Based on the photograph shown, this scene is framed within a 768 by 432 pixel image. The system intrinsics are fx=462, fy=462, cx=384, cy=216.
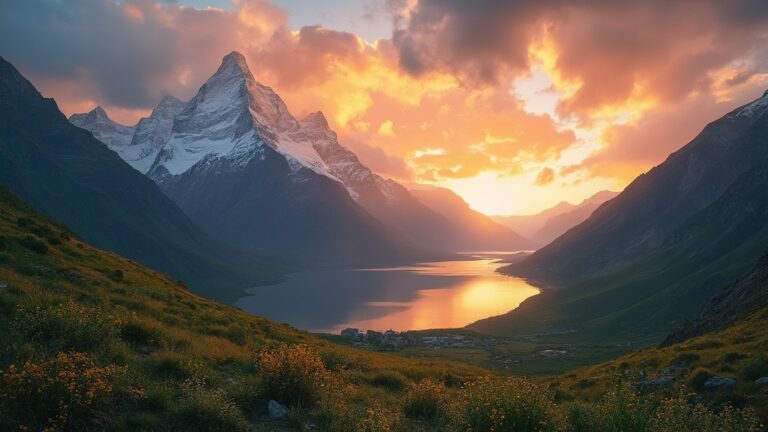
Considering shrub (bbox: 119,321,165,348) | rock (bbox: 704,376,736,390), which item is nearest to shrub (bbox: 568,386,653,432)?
rock (bbox: 704,376,736,390)

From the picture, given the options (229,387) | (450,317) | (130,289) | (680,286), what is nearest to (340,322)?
(450,317)

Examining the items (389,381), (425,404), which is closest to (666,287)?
(389,381)

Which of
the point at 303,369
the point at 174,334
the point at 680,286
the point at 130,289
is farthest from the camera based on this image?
the point at 680,286

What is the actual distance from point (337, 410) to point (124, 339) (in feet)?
27.9

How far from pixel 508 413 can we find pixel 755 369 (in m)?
11.4

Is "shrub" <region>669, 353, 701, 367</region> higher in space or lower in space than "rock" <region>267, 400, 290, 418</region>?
lower

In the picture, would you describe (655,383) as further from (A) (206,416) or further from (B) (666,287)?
(B) (666,287)

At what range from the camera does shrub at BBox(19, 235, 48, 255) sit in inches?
1040

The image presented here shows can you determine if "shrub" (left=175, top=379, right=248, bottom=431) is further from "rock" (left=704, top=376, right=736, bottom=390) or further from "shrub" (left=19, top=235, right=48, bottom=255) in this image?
"shrub" (left=19, top=235, right=48, bottom=255)

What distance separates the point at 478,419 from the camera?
37.2 ft

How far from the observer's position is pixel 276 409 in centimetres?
1296

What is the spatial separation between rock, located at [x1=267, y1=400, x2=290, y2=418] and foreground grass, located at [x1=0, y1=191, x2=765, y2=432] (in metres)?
0.18

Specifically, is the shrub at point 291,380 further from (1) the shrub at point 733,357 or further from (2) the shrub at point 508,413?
(1) the shrub at point 733,357

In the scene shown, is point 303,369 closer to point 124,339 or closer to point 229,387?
point 229,387
